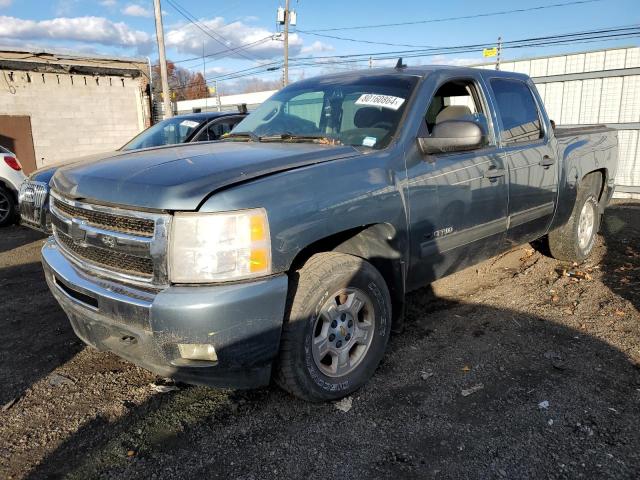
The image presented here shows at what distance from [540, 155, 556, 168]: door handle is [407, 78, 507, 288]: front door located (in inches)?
29.6

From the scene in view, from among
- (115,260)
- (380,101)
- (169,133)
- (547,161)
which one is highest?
(380,101)

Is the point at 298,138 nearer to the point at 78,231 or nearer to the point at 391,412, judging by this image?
the point at 78,231

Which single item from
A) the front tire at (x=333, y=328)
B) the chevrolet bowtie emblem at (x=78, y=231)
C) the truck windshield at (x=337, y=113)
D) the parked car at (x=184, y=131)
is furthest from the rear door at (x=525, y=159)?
the parked car at (x=184, y=131)

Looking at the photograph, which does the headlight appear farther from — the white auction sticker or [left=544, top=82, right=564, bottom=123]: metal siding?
[left=544, top=82, right=564, bottom=123]: metal siding

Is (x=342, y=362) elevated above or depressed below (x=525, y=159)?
below

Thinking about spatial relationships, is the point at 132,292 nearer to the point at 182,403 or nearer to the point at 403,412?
the point at 182,403

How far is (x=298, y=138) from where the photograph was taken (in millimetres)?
3496

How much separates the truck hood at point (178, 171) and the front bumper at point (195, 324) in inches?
17.4

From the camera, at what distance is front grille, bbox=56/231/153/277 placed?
2518 millimetres

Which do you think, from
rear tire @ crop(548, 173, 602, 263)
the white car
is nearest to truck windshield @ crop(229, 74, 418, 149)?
rear tire @ crop(548, 173, 602, 263)

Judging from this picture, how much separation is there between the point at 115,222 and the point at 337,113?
1799 millimetres

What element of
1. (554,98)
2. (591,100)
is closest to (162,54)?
(554,98)

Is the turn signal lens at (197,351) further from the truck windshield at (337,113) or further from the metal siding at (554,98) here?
the metal siding at (554,98)

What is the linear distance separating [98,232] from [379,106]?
1992 mm
